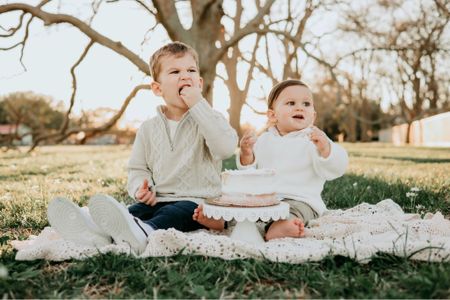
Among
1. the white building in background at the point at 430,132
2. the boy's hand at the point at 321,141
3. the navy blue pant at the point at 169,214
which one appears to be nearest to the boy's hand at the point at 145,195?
the navy blue pant at the point at 169,214

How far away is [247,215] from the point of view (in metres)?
2.43

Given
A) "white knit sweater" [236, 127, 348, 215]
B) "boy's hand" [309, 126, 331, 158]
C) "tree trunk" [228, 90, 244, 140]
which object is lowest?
"white knit sweater" [236, 127, 348, 215]

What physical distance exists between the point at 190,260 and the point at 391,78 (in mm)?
33387

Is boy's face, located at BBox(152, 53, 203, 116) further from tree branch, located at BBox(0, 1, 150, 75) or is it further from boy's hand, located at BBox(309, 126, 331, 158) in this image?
tree branch, located at BBox(0, 1, 150, 75)

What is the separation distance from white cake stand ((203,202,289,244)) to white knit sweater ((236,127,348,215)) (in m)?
0.49

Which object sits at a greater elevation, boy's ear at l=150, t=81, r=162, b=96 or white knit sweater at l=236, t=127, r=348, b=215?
boy's ear at l=150, t=81, r=162, b=96

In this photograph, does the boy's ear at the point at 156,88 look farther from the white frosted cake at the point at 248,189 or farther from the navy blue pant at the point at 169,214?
the white frosted cake at the point at 248,189

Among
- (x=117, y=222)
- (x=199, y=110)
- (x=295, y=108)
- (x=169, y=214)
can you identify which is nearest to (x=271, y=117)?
(x=295, y=108)

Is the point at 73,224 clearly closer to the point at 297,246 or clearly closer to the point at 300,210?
the point at 297,246

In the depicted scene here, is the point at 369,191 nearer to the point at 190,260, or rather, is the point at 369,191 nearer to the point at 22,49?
the point at 190,260

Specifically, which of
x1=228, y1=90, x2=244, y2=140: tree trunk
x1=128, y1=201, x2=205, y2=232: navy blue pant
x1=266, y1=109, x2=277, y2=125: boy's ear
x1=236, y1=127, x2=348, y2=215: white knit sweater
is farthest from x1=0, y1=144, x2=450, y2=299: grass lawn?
x1=228, y1=90, x2=244, y2=140: tree trunk

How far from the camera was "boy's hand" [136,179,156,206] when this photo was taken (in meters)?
2.93

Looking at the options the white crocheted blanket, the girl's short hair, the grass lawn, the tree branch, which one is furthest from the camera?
the tree branch

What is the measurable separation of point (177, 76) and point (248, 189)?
87 centimetres
